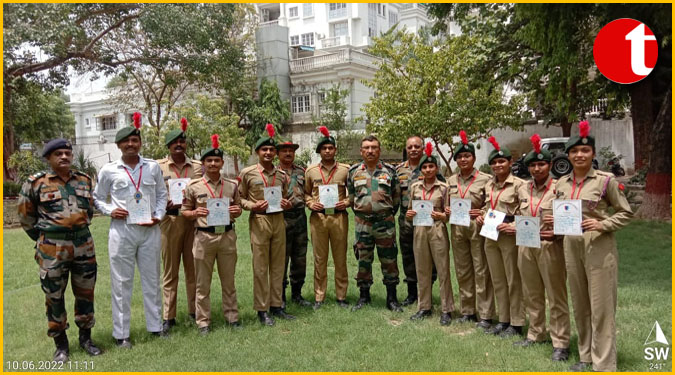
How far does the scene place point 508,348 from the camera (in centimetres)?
494

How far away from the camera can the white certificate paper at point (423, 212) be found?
5717 millimetres

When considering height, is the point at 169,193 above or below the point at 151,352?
above

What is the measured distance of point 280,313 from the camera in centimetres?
609

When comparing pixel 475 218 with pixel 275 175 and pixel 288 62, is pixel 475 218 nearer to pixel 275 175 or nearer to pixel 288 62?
pixel 275 175

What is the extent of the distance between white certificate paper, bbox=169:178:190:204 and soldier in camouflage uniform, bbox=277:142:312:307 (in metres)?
1.24

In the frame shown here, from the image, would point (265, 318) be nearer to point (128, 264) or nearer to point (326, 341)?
point (326, 341)

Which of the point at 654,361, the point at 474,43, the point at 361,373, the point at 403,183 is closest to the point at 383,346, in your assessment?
the point at 361,373

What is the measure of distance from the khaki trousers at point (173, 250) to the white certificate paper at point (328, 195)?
1585 mm

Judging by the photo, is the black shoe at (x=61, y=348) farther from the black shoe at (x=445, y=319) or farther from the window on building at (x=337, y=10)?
the window on building at (x=337, y=10)

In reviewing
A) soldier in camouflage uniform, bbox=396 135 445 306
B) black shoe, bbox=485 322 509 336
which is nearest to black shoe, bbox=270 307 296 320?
soldier in camouflage uniform, bbox=396 135 445 306

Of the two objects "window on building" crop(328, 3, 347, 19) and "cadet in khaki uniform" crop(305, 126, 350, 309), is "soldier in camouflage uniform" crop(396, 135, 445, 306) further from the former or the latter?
"window on building" crop(328, 3, 347, 19)

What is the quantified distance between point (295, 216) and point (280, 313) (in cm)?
120

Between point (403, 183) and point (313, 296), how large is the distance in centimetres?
211

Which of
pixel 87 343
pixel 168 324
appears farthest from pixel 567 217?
pixel 87 343
